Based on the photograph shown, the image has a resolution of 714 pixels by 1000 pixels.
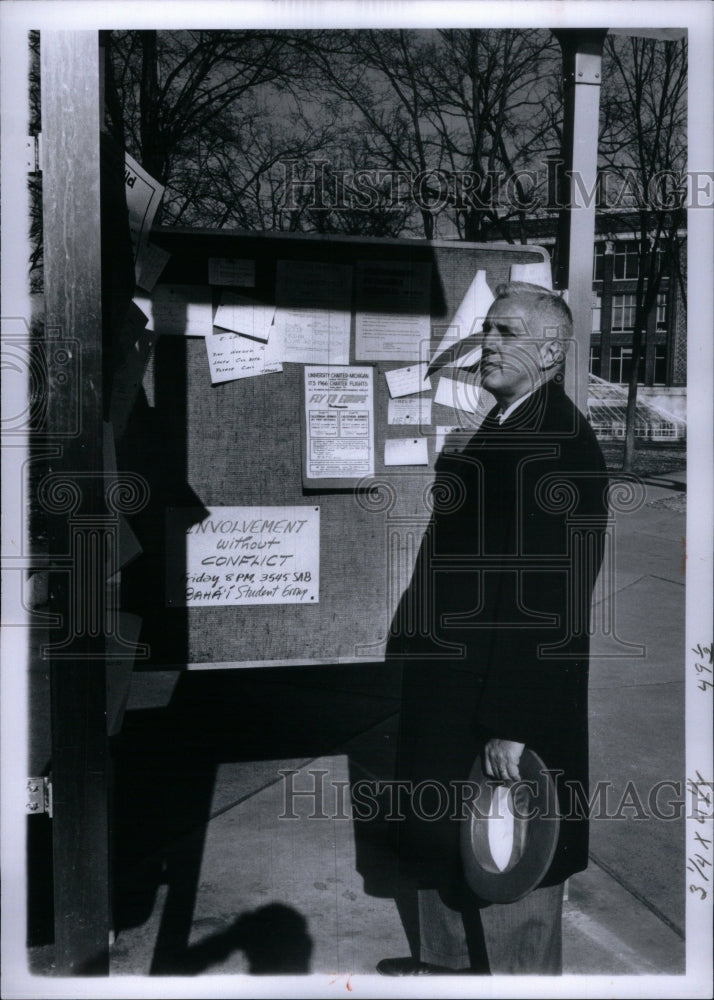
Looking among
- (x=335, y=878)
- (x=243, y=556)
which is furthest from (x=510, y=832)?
(x=243, y=556)

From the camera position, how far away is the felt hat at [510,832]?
7.73 feet

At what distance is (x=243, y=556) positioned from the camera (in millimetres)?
2562

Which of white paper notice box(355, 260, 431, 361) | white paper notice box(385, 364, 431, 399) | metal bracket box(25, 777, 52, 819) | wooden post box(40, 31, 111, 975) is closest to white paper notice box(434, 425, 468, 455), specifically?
white paper notice box(385, 364, 431, 399)

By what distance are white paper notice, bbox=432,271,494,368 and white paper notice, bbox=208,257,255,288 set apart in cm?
59

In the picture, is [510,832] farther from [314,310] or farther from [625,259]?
[625,259]

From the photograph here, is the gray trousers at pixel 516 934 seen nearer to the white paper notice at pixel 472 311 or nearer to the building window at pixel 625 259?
the white paper notice at pixel 472 311

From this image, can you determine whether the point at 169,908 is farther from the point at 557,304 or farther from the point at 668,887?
the point at 557,304

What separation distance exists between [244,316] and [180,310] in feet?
0.58

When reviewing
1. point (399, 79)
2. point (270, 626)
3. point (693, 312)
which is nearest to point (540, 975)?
point (270, 626)

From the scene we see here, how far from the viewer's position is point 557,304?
245cm

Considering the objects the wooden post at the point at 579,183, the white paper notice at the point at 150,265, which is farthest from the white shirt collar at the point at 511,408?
the white paper notice at the point at 150,265

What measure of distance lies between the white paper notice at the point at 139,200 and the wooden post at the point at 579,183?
1132 millimetres

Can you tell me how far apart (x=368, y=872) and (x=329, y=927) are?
0.36 meters

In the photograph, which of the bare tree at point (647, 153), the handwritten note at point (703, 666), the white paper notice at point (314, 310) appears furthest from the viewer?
the bare tree at point (647, 153)
